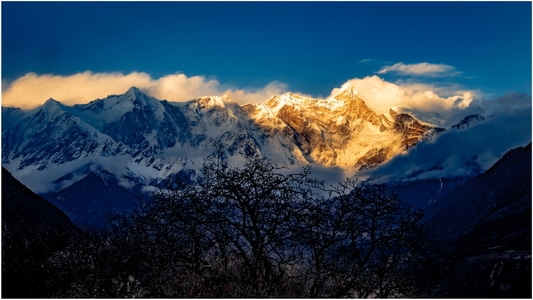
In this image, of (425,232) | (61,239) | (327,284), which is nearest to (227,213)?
(327,284)

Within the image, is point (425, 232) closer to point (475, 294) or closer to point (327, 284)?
point (327, 284)

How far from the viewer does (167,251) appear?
70.5 ft

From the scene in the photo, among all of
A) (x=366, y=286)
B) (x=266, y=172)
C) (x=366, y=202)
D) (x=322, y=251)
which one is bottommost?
(x=366, y=286)

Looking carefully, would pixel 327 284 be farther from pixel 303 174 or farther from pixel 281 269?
pixel 303 174

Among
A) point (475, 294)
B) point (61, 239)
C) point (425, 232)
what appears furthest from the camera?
point (475, 294)

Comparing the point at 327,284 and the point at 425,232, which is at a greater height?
the point at 425,232

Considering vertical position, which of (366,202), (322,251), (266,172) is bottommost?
(322,251)

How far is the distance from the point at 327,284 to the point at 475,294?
133 metres

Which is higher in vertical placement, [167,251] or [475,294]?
[167,251]

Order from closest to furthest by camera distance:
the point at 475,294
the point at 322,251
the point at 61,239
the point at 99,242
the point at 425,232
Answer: the point at 322,251, the point at 425,232, the point at 99,242, the point at 61,239, the point at 475,294

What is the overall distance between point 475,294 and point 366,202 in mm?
133720

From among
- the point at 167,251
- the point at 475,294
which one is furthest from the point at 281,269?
the point at 475,294

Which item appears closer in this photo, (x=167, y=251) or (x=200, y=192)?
(x=200, y=192)

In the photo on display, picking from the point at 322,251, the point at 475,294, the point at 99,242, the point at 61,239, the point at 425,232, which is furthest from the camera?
the point at 475,294
